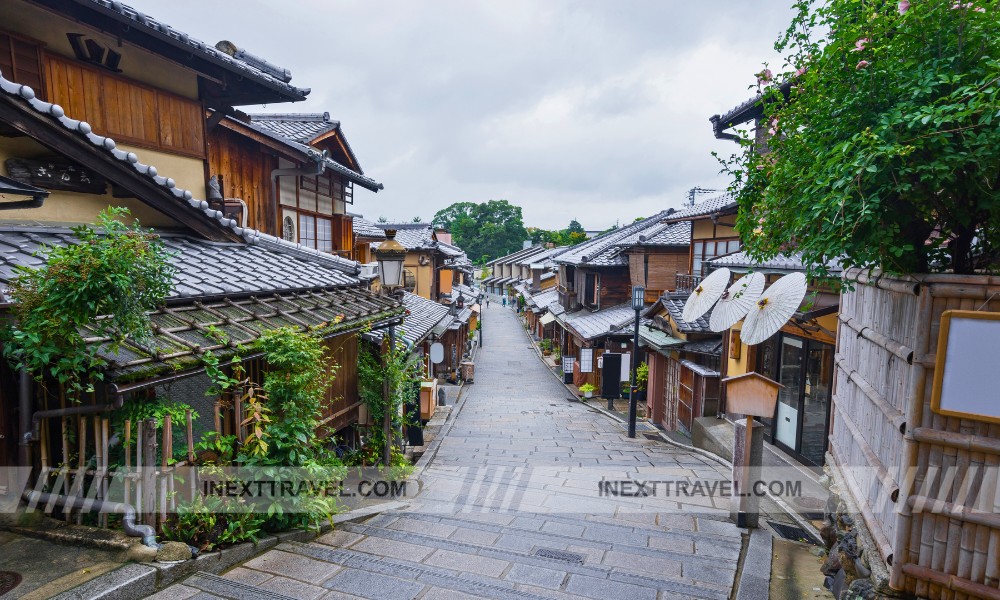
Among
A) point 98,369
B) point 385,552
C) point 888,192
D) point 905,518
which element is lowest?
point 385,552

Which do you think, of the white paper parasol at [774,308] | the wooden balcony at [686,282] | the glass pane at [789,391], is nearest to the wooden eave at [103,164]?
the white paper parasol at [774,308]

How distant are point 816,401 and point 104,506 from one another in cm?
1208

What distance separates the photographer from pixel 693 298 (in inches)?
452

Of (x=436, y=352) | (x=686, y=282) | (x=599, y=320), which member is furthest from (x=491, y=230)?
(x=436, y=352)

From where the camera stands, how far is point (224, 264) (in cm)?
791

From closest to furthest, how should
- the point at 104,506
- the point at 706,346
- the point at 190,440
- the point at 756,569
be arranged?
the point at 104,506 < the point at 190,440 < the point at 756,569 < the point at 706,346

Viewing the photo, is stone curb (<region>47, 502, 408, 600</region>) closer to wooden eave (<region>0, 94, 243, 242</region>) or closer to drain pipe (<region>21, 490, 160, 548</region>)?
drain pipe (<region>21, 490, 160, 548</region>)

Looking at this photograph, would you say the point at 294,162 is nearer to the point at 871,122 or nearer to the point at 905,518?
the point at 871,122

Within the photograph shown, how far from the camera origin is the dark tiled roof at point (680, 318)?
1689cm

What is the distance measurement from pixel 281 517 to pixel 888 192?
6.97m

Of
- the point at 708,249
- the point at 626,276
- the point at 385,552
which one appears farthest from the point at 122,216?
the point at 626,276

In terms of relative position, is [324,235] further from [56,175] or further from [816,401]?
[816,401]

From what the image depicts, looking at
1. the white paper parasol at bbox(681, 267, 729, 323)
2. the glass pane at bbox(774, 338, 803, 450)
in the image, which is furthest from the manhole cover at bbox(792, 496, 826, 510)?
the white paper parasol at bbox(681, 267, 729, 323)

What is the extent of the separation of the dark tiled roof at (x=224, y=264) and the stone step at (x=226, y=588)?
308 cm
